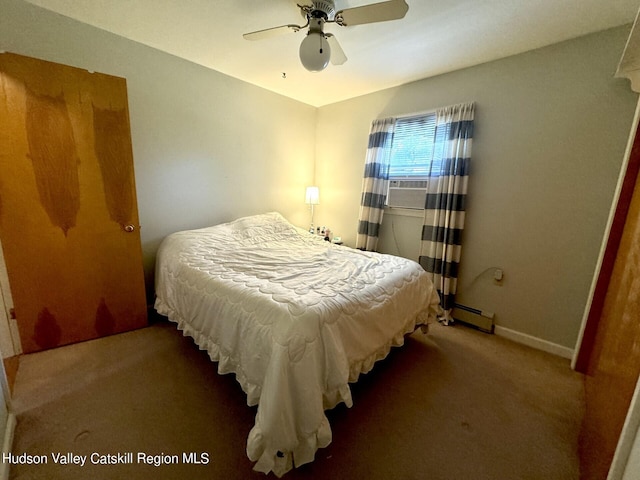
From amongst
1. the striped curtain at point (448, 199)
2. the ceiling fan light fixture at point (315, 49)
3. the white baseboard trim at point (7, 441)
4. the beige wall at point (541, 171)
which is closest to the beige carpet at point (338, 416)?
the white baseboard trim at point (7, 441)

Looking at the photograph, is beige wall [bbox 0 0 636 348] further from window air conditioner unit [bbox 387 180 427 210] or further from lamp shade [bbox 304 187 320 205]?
lamp shade [bbox 304 187 320 205]

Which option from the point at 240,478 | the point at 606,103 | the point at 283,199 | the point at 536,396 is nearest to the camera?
the point at 240,478

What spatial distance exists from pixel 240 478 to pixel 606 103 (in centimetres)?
336

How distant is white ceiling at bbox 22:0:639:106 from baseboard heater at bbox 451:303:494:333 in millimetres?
2310

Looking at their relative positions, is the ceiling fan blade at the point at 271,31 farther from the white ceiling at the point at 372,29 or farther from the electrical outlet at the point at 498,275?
the electrical outlet at the point at 498,275

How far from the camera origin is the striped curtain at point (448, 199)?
249cm

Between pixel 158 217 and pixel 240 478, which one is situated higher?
pixel 158 217

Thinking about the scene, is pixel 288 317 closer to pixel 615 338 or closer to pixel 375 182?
pixel 615 338

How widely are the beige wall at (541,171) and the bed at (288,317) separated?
0.88m

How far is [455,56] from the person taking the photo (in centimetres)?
229

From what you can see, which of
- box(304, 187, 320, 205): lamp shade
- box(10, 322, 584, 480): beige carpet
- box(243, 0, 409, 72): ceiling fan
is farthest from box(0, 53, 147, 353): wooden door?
box(304, 187, 320, 205): lamp shade

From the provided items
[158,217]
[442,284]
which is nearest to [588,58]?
[442,284]

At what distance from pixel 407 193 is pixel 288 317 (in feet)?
7.79

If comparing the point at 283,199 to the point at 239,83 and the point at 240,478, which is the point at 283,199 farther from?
the point at 240,478
